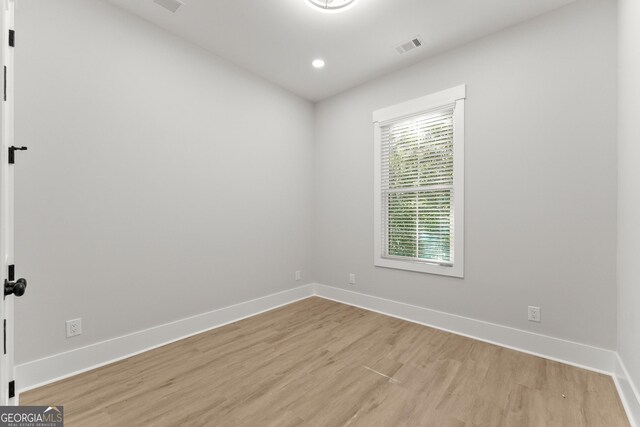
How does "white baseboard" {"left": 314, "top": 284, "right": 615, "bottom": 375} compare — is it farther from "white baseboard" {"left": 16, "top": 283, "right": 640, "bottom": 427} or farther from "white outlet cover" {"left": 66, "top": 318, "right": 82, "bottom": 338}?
"white outlet cover" {"left": 66, "top": 318, "right": 82, "bottom": 338}

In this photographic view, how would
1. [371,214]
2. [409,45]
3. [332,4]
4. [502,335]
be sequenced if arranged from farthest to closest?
[371,214] → [409,45] → [502,335] → [332,4]

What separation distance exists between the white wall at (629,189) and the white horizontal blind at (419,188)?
3.99 feet

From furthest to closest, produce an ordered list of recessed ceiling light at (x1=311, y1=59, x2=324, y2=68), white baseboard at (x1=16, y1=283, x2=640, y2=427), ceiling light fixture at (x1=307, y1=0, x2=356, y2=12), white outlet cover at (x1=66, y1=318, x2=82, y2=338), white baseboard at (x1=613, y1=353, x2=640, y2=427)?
recessed ceiling light at (x1=311, y1=59, x2=324, y2=68) → ceiling light fixture at (x1=307, y1=0, x2=356, y2=12) → white outlet cover at (x1=66, y1=318, x2=82, y2=338) → white baseboard at (x1=16, y1=283, x2=640, y2=427) → white baseboard at (x1=613, y1=353, x2=640, y2=427)

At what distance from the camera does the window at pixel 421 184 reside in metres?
2.92

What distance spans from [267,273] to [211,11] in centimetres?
277

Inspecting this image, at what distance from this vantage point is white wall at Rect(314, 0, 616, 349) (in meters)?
2.22

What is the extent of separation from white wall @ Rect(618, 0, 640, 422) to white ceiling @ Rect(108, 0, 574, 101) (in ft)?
2.38

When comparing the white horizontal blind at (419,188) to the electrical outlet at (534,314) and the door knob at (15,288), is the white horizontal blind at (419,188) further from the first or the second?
the door knob at (15,288)

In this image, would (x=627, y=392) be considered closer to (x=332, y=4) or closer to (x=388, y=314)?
(x=388, y=314)

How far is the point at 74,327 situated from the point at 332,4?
128 inches

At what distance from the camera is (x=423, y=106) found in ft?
10.3

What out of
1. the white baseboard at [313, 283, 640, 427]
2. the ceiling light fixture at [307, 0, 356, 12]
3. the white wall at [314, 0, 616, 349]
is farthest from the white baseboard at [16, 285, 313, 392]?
the ceiling light fixture at [307, 0, 356, 12]

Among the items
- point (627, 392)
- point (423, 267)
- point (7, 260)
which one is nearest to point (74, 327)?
point (7, 260)

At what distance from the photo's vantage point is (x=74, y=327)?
2170 mm
